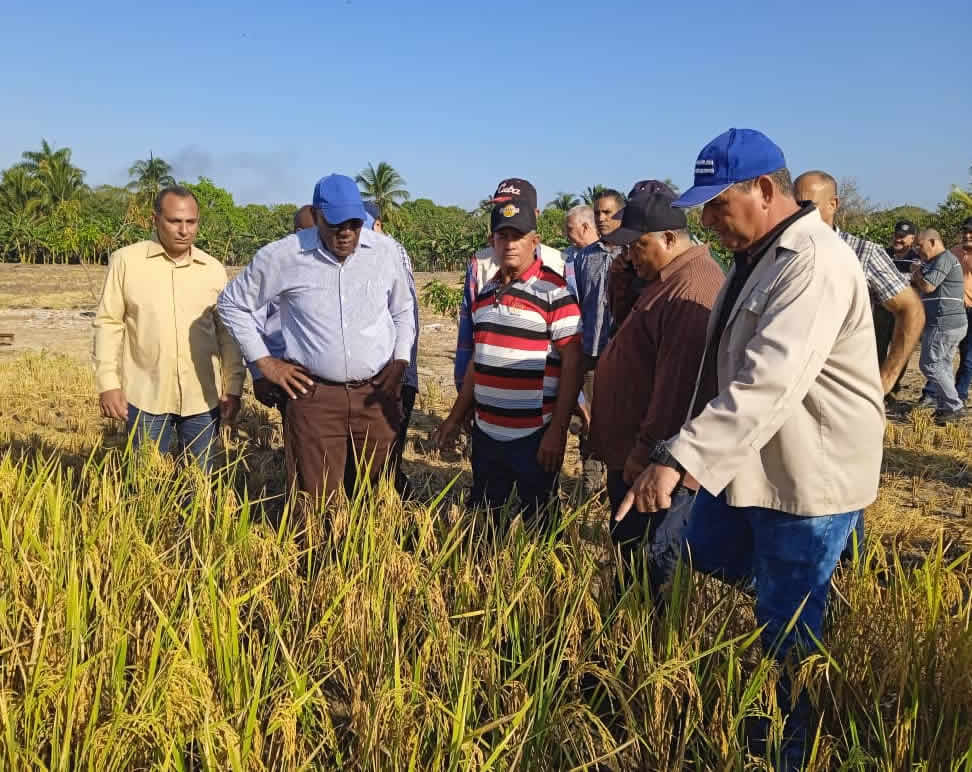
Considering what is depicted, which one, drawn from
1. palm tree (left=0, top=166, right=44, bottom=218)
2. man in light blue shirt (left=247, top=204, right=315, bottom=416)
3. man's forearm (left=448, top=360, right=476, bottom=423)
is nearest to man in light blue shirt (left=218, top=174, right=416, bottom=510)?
man in light blue shirt (left=247, top=204, right=315, bottom=416)

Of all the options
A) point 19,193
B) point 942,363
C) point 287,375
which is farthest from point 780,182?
point 19,193

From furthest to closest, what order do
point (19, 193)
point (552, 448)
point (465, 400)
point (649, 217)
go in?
point (19, 193)
point (465, 400)
point (552, 448)
point (649, 217)

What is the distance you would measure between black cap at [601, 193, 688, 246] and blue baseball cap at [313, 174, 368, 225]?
108cm

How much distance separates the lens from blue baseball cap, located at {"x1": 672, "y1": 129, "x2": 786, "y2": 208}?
6.66ft

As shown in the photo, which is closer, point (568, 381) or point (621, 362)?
point (621, 362)

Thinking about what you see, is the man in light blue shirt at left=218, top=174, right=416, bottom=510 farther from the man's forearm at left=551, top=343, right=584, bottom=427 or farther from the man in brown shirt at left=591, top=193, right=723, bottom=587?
the man in brown shirt at left=591, top=193, right=723, bottom=587

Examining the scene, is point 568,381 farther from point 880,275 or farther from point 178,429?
point 178,429

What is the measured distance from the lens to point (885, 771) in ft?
6.04

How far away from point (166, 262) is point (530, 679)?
2.47 m

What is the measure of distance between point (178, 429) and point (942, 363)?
5833mm

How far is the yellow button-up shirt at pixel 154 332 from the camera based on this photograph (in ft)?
12.3

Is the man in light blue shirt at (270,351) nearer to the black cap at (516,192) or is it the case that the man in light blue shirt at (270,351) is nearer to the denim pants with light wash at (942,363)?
the black cap at (516,192)

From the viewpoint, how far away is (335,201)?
11.0ft

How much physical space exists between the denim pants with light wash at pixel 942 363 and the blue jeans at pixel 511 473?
4.76 m
